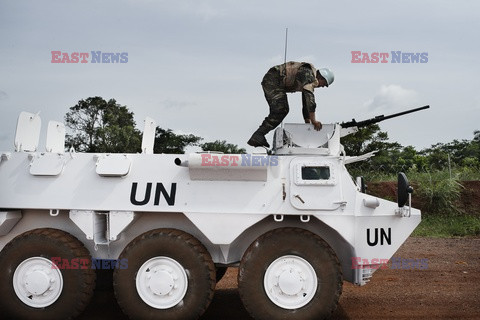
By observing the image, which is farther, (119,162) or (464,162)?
(464,162)

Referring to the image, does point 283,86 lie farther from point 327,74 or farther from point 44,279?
point 44,279

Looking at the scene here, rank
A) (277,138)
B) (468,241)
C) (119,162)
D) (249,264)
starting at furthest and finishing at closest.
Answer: (468,241) < (277,138) < (119,162) < (249,264)

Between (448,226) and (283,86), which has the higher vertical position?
(283,86)

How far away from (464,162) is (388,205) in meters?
19.8

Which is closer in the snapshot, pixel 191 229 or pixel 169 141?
pixel 191 229

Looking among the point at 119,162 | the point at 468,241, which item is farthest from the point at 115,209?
the point at 468,241

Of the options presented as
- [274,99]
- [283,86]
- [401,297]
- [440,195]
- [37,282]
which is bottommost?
[401,297]

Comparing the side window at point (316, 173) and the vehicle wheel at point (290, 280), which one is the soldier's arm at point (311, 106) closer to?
the side window at point (316, 173)

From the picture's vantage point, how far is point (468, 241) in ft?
47.9

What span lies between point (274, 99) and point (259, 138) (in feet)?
2.08

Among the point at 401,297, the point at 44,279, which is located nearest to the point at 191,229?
the point at 44,279

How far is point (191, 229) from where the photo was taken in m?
7.32

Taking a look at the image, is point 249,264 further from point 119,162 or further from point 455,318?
point 455,318

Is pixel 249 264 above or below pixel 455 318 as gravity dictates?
above
